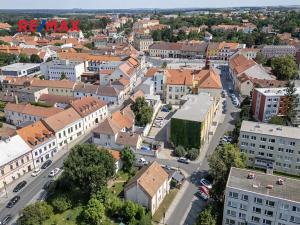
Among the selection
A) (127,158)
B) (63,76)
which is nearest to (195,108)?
(127,158)

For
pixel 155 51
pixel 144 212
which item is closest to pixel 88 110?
pixel 144 212

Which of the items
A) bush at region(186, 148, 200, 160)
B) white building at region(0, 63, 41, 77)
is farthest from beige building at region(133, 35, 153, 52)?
bush at region(186, 148, 200, 160)

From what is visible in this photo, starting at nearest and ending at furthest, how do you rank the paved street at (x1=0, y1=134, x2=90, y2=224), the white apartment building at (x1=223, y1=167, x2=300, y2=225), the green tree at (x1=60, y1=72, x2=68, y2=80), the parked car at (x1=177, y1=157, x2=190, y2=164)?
the white apartment building at (x1=223, y1=167, x2=300, y2=225) < the paved street at (x1=0, y1=134, x2=90, y2=224) < the parked car at (x1=177, y1=157, x2=190, y2=164) < the green tree at (x1=60, y1=72, x2=68, y2=80)

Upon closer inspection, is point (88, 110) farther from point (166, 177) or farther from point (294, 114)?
point (294, 114)

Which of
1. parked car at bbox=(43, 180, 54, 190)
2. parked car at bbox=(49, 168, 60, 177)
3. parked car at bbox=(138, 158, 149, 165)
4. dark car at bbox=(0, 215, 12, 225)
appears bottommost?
dark car at bbox=(0, 215, 12, 225)

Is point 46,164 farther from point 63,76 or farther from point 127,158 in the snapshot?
point 63,76

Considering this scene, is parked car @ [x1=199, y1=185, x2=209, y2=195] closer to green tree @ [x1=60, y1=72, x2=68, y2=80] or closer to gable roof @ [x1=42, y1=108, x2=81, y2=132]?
gable roof @ [x1=42, y1=108, x2=81, y2=132]
